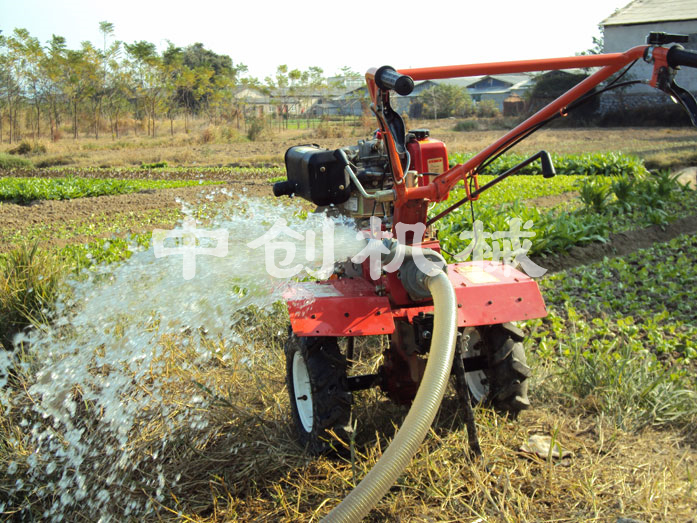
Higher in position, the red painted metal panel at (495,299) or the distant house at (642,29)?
the distant house at (642,29)

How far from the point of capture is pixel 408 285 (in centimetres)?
270

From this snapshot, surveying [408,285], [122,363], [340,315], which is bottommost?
[122,363]

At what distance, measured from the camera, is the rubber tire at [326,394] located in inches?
111

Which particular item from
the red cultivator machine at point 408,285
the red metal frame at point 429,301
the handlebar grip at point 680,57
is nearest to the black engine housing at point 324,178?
the red cultivator machine at point 408,285

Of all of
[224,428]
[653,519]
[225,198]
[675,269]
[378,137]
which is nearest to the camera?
[653,519]

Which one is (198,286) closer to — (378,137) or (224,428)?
(224,428)

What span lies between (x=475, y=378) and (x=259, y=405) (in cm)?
124

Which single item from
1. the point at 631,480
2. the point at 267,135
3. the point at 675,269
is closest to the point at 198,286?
the point at 631,480

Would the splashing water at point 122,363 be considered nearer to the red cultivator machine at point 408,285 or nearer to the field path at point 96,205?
the red cultivator machine at point 408,285

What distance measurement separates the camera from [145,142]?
25.8 m

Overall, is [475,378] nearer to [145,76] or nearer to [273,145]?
[273,145]

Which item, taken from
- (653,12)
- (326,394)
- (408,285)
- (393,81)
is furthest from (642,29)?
(326,394)

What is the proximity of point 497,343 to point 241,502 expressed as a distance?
1.44 m

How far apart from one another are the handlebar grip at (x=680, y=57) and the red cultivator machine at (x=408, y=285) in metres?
0.03
